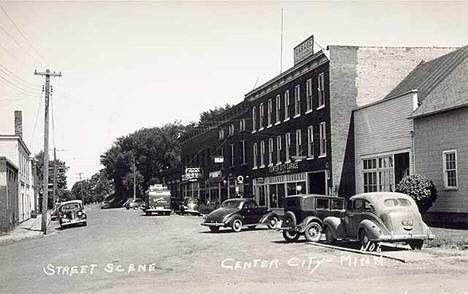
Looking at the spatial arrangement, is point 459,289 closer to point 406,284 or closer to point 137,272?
point 406,284

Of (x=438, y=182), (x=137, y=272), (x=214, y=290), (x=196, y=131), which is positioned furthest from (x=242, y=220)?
(x=196, y=131)

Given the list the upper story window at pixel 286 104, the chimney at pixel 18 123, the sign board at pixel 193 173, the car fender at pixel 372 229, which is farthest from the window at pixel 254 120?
the car fender at pixel 372 229

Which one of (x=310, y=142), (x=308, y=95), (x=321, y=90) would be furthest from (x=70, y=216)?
(x=321, y=90)

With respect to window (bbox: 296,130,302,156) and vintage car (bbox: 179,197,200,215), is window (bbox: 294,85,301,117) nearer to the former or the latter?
window (bbox: 296,130,302,156)

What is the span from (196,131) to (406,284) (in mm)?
63460

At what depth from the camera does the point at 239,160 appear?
5584 centimetres

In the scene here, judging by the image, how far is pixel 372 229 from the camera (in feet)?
57.8

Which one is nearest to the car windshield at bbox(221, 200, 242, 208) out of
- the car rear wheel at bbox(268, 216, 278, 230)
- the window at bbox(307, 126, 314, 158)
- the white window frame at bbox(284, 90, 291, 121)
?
the car rear wheel at bbox(268, 216, 278, 230)

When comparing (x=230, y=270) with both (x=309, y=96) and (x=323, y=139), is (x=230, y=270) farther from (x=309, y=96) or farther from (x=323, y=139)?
(x=309, y=96)

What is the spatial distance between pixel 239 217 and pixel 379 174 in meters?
8.23

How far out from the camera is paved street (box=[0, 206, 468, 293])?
11.9m

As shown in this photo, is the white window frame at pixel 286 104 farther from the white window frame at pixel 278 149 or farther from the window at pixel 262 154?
the window at pixel 262 154

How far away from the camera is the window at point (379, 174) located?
31469 mm

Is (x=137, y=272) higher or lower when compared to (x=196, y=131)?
lower
